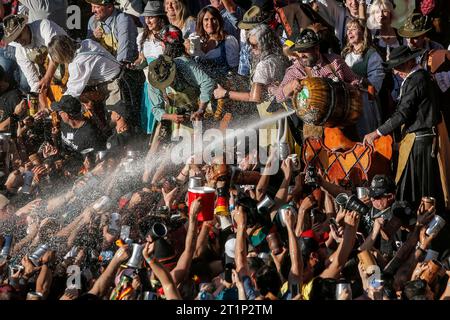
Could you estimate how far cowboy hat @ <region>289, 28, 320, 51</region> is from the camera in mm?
10781

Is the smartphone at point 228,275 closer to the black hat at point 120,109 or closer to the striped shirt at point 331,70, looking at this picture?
the striped shirt at point 331,70

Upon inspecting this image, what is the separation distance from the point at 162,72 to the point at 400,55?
2238 mm

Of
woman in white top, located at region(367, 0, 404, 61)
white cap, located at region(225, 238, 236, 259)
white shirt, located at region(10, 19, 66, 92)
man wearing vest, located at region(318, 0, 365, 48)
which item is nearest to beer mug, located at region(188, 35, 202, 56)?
man wearing vest, located at region(318, 0, 365, 48)

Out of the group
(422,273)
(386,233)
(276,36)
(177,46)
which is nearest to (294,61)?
(276,36)

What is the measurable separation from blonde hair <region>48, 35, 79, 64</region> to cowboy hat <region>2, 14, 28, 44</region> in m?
0.60

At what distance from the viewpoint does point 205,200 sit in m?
9.91

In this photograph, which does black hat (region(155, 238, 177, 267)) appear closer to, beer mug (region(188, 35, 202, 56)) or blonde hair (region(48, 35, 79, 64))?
beer mug (region(188, 35, 202, 56))

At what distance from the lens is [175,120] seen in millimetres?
11969

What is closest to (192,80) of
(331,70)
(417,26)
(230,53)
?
(230,53)

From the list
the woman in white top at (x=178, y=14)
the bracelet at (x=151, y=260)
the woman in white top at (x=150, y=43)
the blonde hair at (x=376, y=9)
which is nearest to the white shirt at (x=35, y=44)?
the woman in white top at (x=150, y=43)

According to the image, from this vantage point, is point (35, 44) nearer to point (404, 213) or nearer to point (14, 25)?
point (14, 25)

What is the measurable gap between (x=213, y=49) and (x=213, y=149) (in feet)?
3.06

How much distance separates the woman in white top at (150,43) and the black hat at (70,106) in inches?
22.1
